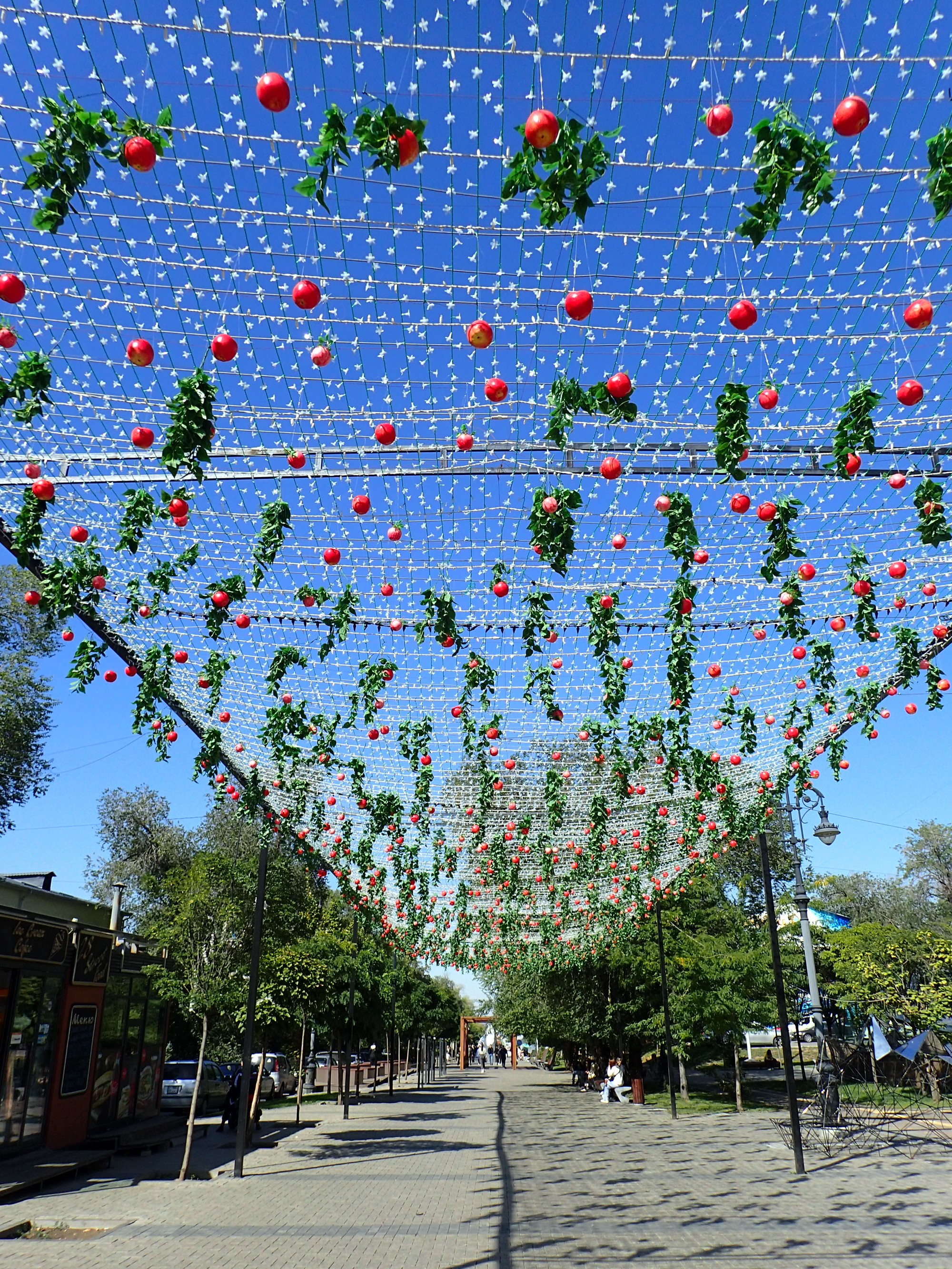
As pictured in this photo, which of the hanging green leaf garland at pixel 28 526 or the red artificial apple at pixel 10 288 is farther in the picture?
the hanging green leaf garland at pixel 28 526

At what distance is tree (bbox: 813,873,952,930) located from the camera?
41.7m

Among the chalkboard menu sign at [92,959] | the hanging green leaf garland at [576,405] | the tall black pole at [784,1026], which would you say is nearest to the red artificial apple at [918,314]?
the hanging green leaf garland at [576,405]

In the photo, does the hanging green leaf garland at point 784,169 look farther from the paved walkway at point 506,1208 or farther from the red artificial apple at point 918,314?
the paved walkway at point 506,1208

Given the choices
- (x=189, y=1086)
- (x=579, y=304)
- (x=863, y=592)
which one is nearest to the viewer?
(x=579, y=304)

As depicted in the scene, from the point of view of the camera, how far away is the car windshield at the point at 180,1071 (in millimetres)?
23031

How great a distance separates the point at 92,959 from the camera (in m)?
14.9

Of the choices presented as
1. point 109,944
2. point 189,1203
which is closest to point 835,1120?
point 189,1203

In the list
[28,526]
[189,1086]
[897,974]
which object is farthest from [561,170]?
[897,974]

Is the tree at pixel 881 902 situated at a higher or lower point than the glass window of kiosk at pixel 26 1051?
higher

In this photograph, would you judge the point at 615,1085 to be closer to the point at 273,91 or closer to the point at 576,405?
the point at 576,405

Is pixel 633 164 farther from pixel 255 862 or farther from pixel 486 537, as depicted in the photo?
pixel 255 862

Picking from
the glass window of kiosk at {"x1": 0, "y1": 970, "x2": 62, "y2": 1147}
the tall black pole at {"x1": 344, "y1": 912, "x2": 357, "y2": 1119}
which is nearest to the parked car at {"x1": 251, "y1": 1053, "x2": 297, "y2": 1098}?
the tall black pole at {"x1": 344, "y1": 912, "x2": 357, "y2": 1119}

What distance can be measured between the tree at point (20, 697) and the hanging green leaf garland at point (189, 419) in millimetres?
21412

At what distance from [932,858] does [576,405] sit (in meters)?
48.5
